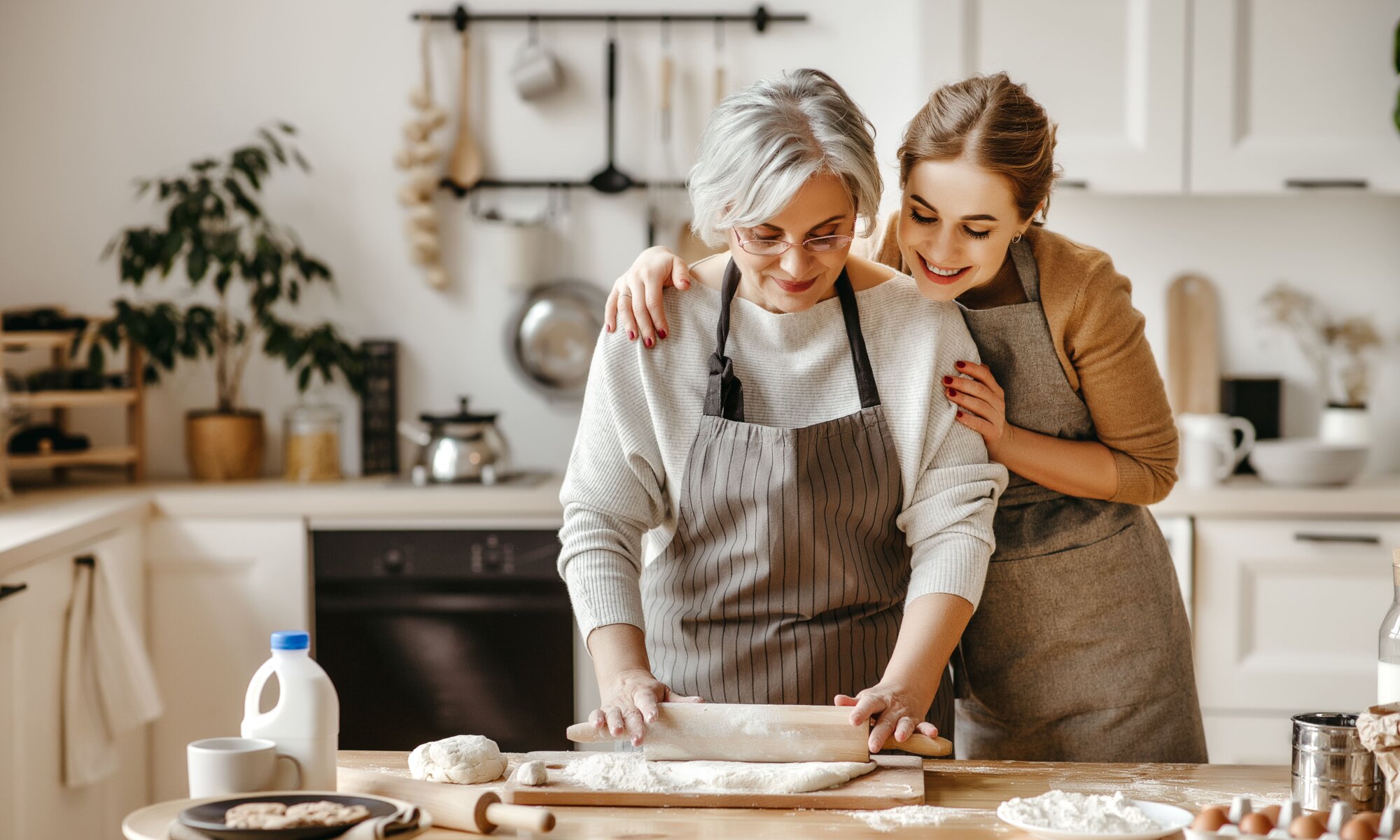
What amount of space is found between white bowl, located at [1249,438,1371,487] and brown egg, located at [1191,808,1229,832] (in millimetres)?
1813

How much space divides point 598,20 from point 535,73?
213mm

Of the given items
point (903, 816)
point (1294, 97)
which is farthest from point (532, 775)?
point (1294, 97)

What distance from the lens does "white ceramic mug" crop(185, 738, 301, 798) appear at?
105cm

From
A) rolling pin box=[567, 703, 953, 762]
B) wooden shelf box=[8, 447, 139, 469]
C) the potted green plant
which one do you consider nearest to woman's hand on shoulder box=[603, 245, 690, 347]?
rolling pin box=[567, 703, 953, 762]

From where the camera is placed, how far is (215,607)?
2.62 metres

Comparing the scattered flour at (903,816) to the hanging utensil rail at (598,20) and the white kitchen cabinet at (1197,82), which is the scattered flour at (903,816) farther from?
the hanging utensil rail at (598,20)

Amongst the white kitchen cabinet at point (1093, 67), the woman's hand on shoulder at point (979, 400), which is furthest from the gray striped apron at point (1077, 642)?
the white kitchen cabinet at point (1093, 67)

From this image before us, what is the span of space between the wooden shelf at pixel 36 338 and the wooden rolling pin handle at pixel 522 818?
6.86 ft

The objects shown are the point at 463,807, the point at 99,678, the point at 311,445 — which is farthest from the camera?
the point at 311,445

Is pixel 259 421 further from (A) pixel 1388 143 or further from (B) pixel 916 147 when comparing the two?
(A) pixel 1388 143

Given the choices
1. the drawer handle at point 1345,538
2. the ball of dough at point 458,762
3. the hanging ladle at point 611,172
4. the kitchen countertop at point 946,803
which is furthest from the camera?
the hanging ladle at point 611,172

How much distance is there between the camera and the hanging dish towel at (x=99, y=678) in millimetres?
2273

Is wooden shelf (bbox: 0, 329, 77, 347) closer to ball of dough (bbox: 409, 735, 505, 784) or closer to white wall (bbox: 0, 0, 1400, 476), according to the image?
white wall (bbox: 0, 0, 1400, 476)

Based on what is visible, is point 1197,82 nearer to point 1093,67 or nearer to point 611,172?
point 1093,67
